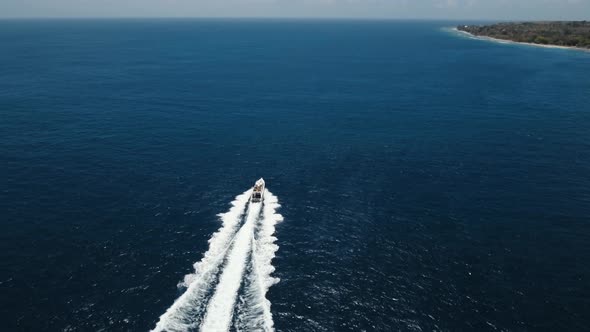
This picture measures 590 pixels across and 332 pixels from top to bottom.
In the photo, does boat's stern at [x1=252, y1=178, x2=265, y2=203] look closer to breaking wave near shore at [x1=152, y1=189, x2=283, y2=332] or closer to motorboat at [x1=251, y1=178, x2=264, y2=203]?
motorboat at [x1=251, y1=178, x2=264, y2=203]

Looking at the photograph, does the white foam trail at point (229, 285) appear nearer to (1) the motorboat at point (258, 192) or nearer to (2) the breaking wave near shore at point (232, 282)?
(2) the breaking wave near shore at point (232, 282)

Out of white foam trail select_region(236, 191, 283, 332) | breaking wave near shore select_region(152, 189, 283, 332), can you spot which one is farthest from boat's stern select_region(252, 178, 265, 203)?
breaking wave near shore select_region(152, 189, 283, 332)

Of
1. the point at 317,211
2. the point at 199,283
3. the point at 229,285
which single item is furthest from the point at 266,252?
the point at 317,211

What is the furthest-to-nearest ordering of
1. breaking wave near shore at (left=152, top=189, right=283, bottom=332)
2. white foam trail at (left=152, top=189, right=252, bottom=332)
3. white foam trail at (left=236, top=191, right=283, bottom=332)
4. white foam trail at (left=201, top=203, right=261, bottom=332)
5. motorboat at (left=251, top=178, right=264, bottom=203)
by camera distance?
motorboat at (left=251, top=178, right=264, bottom=203) → white foam trail at (left=236, top=191, right=283, bottom=332) → breaking wave near shore at (left=152, top=189, right=283, bottom=332) → white foam trail at (left=152, top=189, right=252, bottom=332) → white foam trail at (left=201, top=203, right=261, bottom=332)

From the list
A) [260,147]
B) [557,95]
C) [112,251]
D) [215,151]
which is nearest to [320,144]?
[260,147]

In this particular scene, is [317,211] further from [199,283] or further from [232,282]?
[199,283]

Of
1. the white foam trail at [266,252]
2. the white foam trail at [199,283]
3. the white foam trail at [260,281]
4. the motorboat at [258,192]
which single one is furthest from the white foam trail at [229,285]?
the motorboat at [258,192]

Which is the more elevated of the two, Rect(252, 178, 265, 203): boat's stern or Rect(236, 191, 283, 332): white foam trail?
Rect(252, 178, 265, 203): boat's stern
